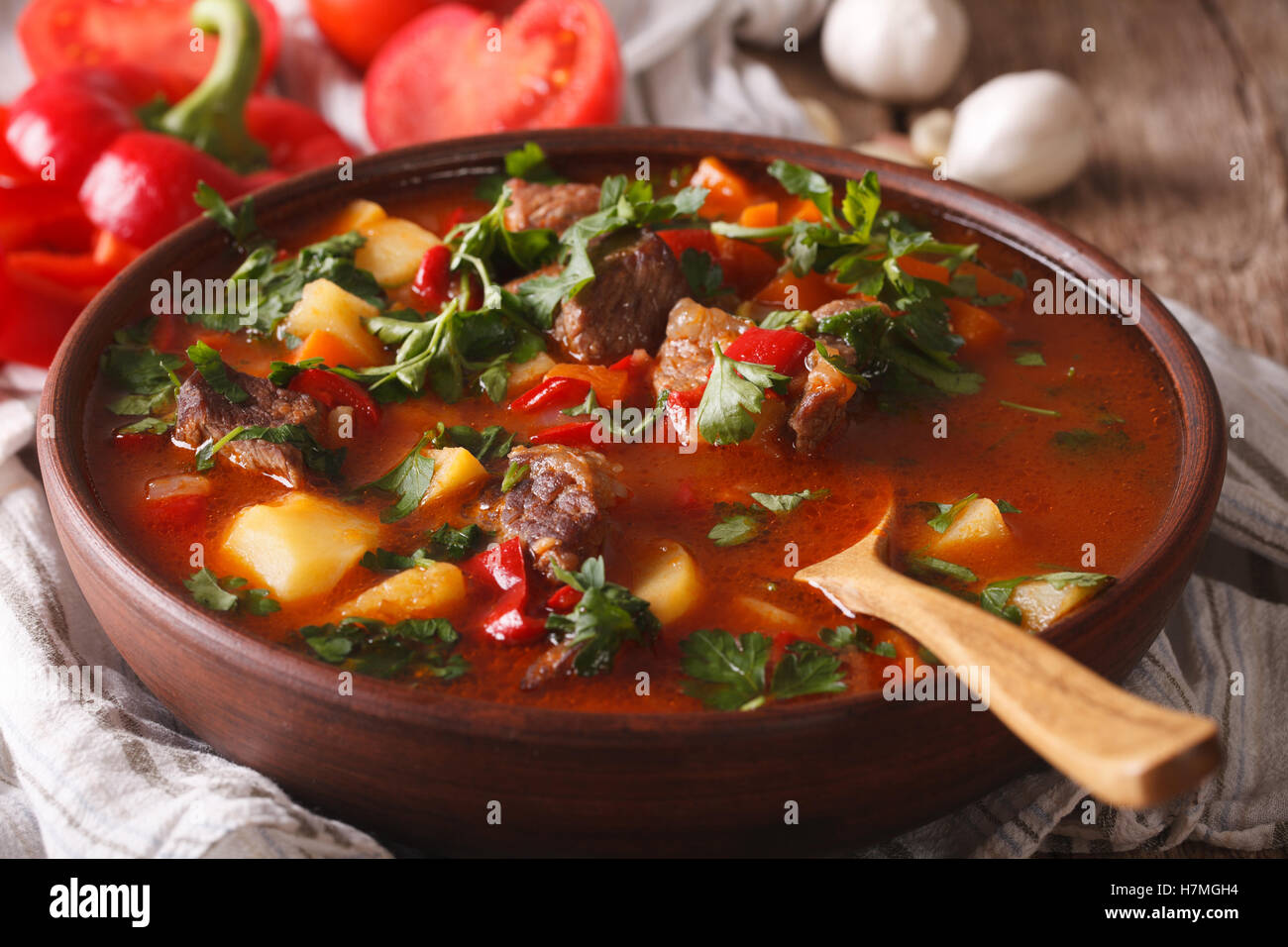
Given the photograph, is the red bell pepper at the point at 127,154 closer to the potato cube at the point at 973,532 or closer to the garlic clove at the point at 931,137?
the garlic clove at the point at 931,137

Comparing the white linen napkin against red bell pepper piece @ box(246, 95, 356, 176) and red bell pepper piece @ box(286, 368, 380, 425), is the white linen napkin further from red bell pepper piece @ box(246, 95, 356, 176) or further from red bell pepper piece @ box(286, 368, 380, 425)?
red bell pepper piece @ box(246, 95, 356, 176)

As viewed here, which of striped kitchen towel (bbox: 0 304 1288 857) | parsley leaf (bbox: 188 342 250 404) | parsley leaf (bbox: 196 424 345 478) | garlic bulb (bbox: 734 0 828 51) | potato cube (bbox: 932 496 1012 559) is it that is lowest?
striped kitchen towel (bbox: 0 304 1288 857)

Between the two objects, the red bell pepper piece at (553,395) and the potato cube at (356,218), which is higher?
the potato cube at (356,218)

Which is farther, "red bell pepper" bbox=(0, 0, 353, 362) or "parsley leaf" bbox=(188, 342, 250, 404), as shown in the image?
"red bell pepper" bbox=(0, 0, 353, 362)

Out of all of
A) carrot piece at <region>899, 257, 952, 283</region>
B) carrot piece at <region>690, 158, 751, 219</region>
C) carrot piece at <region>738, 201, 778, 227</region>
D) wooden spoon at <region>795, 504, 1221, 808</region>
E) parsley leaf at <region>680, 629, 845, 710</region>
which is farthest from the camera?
carrot piece at <region>690, 158, 751, 219</region>

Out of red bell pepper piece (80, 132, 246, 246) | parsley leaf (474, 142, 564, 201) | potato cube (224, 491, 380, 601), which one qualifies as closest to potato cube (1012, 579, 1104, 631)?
potato cube (224, 491, 380, 601)

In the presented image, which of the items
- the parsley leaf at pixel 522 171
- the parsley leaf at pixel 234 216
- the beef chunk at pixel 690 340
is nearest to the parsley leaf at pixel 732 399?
the beef chunk at pixel 690 340
